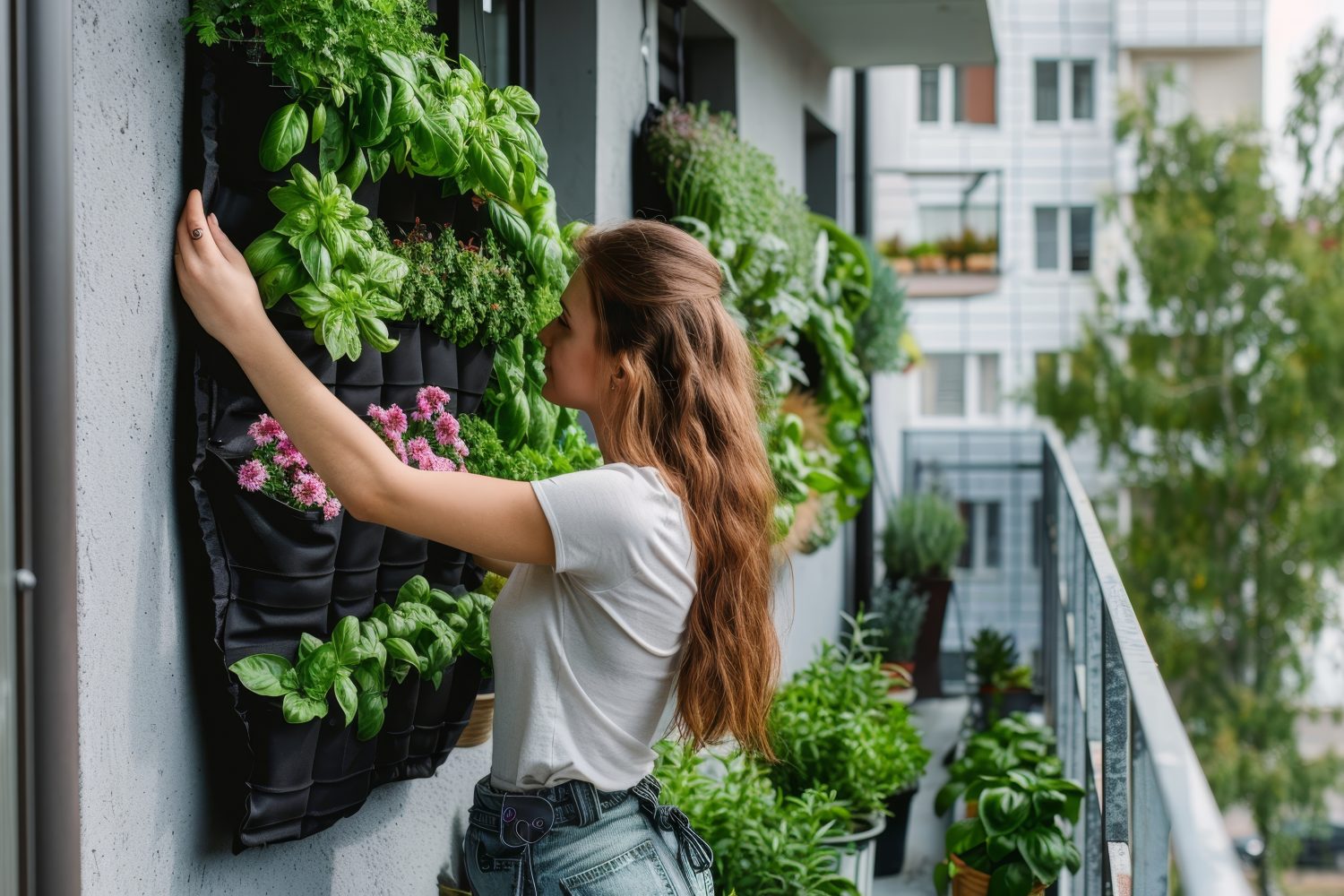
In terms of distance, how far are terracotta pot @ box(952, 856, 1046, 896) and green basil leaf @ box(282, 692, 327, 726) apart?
1.74 meters

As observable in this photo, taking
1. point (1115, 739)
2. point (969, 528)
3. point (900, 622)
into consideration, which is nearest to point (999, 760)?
point (1115, 739)

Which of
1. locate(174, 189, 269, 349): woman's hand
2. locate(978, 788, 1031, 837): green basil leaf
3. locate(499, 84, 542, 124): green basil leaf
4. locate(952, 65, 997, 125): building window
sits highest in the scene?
locate(952, 65, 997, 125): building window

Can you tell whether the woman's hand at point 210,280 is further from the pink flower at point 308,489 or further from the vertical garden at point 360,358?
the pink flower at point 308,489

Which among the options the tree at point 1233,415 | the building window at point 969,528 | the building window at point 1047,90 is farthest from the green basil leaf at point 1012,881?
the building window at point 1047,90

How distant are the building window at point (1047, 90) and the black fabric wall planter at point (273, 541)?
16814 millimetres

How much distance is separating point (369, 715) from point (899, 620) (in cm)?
379

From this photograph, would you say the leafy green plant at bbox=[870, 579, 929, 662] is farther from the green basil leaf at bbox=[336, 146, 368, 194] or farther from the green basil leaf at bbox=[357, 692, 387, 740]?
the green basil leaf at bbox=[336, 146, 368, 194]

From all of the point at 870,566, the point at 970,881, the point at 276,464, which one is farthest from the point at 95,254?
the point at 870,566

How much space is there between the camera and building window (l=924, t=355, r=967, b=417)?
16.7m

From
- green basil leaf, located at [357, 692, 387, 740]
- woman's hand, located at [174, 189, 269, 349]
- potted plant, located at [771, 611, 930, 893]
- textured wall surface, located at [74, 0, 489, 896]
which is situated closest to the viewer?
textured wall surface, located at [74, 0, 489, 896]

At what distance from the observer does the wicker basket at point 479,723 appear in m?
1.98

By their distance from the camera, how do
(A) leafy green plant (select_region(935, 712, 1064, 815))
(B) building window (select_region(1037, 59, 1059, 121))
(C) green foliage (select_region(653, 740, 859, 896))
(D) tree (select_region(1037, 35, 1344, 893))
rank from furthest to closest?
1. (B) building window (select_region(1037, 59, 1059, 121))
2. (D) tree (select_region(1037, 35, 1344, 893))
3. (A) leafy green plant (select_region(935, 712, 1064, 815))
4. (C) green foliage (select_region(653, 740, 859, 896))

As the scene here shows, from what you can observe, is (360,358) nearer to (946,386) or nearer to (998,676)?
(998,676)

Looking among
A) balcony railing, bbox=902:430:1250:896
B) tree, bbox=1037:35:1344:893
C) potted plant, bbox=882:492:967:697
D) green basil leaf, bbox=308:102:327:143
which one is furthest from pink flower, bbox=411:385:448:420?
tree, bbox=1037:35:1344:893
